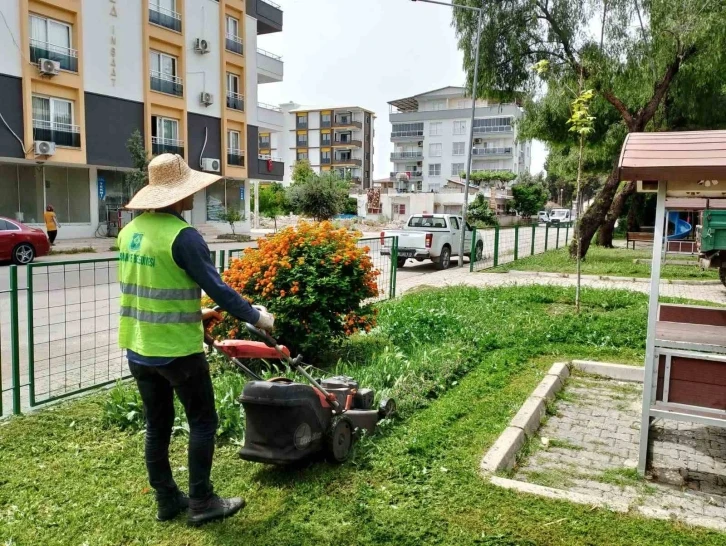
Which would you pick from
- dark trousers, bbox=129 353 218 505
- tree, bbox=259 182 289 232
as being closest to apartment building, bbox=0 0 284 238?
tree, bbox=259 182 289 232

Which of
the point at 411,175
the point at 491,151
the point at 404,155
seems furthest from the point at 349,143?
the point at 491,151

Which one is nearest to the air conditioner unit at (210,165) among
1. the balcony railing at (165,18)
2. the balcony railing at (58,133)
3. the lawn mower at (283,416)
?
the balcony railing at (165,18)

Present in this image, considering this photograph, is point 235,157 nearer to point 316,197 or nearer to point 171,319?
point 316,197

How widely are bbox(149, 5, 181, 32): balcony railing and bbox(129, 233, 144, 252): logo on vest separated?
97.3 feet

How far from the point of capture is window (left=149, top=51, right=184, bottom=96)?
29922 mm

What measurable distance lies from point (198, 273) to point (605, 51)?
1705cm

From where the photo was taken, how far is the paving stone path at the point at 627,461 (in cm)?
383

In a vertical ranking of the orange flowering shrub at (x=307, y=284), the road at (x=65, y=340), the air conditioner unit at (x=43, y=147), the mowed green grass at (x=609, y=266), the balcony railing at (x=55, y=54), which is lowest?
the road at (x=65, y=340)

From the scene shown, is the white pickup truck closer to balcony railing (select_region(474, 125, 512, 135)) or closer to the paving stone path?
the paving stone path

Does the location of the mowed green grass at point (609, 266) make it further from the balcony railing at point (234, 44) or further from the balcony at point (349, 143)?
the balcony at point (349, 143)

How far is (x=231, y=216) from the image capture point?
3400 centimetres

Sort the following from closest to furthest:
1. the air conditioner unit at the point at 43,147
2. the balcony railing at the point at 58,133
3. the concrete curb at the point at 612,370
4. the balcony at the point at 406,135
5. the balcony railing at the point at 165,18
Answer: the concrete curb at the point at 612,370, the air conditioner unit at the point at 43,147, the balcony railing at the point at 58,133, the balcony railing at the point at 165,18, the balcony at the point at 406,135

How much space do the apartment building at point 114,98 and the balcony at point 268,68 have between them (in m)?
0.14

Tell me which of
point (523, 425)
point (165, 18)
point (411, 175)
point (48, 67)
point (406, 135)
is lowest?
point (523, 425)
